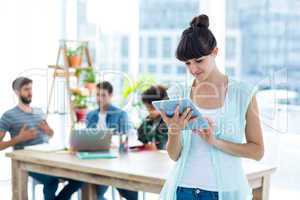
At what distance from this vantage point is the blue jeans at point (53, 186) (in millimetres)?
4082

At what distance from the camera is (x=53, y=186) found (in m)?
4.13

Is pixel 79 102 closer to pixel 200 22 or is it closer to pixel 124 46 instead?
pixel 124 46

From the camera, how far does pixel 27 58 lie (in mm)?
5809

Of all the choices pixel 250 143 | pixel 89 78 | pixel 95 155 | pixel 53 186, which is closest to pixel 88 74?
pixel 89 78

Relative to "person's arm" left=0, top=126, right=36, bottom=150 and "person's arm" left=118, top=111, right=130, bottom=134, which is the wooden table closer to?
"person's arm" left=0, top=126, right=36, bottom=150

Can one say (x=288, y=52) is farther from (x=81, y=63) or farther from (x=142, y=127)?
(x=81, y=63)

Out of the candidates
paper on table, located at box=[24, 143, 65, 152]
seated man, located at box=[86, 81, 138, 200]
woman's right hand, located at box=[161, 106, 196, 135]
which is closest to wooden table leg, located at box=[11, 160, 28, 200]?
paper on table, located at box=[24, 143, 65, 152]

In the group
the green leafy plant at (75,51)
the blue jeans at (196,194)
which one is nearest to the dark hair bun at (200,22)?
the blue jeans at (196,194)

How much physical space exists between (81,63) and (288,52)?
7.31 feet

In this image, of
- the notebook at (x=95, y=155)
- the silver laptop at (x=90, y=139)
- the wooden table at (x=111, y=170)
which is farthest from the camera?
the silver laptop at (x=90, y=139)

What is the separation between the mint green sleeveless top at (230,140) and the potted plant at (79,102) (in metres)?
3.48

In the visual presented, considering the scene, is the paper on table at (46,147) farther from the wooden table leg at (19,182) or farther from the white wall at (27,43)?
the white wall at (27,43)

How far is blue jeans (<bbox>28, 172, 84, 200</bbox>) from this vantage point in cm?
408

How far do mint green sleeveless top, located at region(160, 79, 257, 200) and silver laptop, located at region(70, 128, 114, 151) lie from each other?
165 cm
